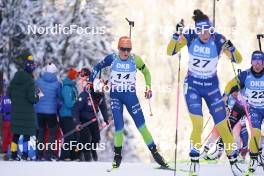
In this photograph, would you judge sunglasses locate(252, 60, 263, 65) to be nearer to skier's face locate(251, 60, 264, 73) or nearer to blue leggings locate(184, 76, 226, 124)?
skier's face locate(251, 60, 264, 73)

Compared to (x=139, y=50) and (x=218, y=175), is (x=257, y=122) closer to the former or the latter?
(x=218, y=175)

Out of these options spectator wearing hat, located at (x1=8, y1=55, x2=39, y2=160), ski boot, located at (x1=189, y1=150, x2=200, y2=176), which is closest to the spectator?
spectator wearing hat, located at (x1=8, y1=55, x2=39, y2=160)

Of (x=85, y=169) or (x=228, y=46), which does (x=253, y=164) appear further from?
(x=85, y=169)

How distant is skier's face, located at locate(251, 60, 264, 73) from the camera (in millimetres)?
11648

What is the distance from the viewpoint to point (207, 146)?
1387cm

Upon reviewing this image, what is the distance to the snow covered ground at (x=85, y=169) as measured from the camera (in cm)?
1122

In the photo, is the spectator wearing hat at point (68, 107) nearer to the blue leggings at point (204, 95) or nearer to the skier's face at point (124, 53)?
the skier's face at point (124, 53)

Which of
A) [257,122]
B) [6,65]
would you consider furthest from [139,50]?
[257,122]

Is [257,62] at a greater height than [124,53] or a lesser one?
lesser

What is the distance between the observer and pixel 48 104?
1372 cm

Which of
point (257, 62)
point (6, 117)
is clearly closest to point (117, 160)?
point (257, 62)

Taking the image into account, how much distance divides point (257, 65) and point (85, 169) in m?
2.96

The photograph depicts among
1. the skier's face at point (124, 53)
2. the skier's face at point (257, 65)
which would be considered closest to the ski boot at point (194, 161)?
the skier's face at point (257, 65)

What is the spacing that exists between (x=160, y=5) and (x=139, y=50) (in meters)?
2.29
